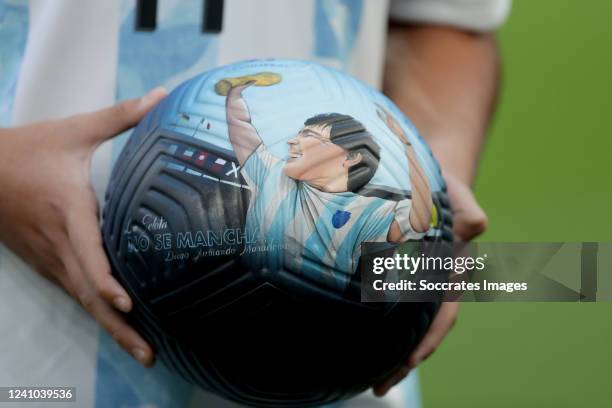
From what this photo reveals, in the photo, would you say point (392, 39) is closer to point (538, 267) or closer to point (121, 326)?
point (538, 267)

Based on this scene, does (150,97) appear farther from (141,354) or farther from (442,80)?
(442,80)

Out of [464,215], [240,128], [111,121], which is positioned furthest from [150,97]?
[464,215]

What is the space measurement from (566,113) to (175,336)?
3.01 m

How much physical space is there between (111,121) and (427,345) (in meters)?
0.39

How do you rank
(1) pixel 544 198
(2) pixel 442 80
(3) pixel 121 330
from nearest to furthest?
1. (3) pixel 121 330
2. (2) pixel 442 80
3. (1) pixel 544 198

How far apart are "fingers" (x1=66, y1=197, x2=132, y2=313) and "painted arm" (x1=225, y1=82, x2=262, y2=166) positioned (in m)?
0.17

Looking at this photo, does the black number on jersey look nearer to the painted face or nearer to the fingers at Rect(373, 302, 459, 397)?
the painted face

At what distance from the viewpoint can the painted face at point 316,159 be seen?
877 millimetres

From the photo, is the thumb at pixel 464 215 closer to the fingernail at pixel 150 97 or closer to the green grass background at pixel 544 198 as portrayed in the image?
the fingernail at pixel 150 97

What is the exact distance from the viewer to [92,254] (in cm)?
94

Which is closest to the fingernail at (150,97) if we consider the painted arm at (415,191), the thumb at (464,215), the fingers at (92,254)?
the fingers at (92,254)

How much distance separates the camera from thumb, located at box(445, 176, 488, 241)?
3.70ft

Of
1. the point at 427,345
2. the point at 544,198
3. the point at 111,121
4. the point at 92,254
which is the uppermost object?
the point at 111,121

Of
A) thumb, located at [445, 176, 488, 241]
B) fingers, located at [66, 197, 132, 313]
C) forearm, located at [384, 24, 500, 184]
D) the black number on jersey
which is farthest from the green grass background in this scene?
fingers, located at [66, 197, 132, 313]
